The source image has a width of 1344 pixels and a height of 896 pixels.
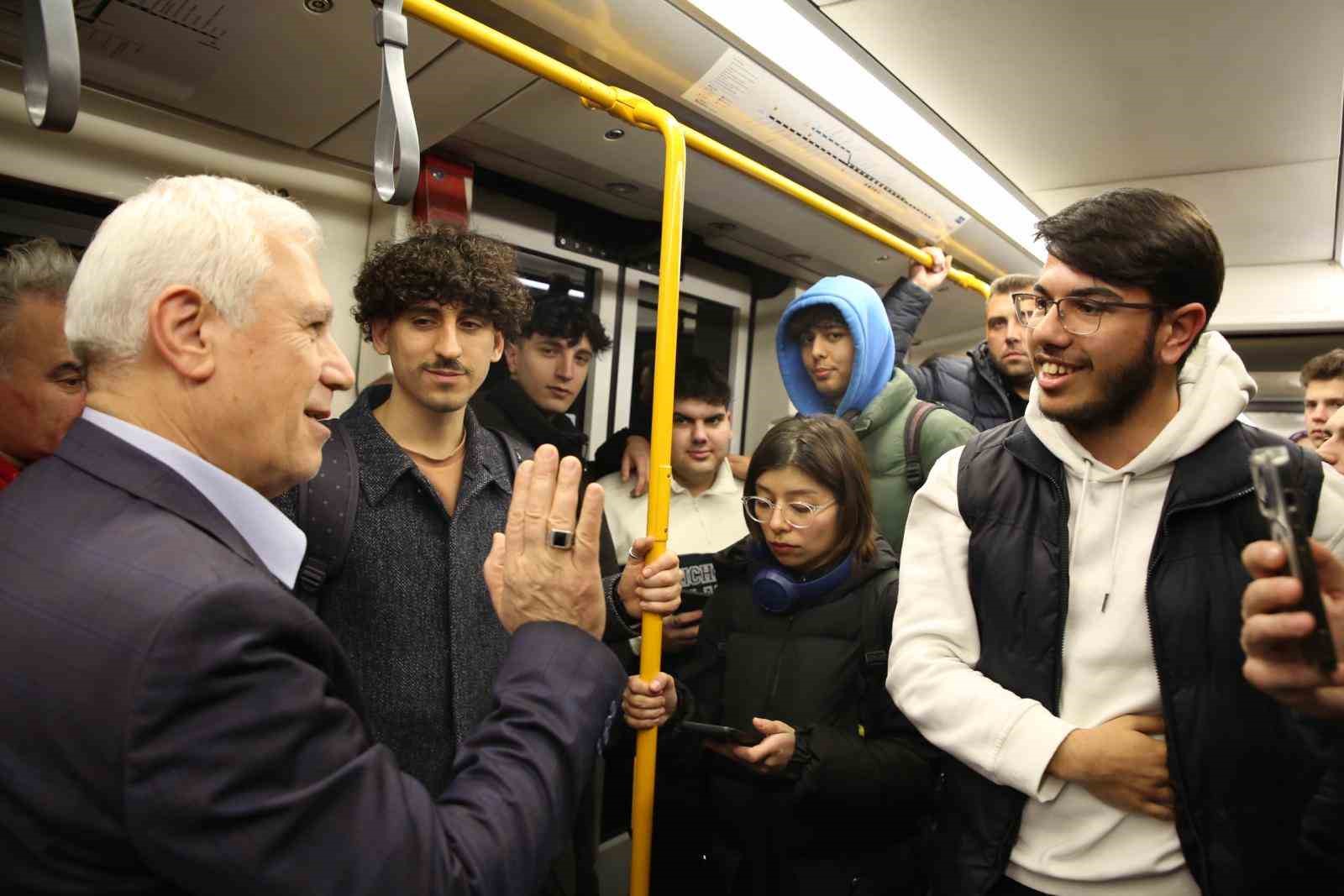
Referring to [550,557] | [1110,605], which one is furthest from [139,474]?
[1110,605]

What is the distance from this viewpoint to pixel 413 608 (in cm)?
162

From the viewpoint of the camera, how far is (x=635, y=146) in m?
2.47

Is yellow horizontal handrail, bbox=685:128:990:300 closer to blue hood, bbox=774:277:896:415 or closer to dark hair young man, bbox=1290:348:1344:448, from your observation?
blue hood, bbox=774:277:896:415

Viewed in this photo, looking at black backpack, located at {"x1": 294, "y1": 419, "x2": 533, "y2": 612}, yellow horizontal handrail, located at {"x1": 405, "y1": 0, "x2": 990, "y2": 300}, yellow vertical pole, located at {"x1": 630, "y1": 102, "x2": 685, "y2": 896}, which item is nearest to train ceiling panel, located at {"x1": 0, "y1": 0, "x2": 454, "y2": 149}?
yellow horizontal handrail, located at {"x1": 405, "y1": 0, "x2": 990, "y2": 300}

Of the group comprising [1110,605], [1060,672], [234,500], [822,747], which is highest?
[234,500]

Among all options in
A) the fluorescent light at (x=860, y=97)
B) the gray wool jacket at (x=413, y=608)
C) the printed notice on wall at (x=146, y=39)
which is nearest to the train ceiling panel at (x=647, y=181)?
the fluorescent light at (x=860, y=97)

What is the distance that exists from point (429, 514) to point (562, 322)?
132 cm

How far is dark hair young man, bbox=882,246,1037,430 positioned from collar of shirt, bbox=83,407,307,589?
262 centimetres

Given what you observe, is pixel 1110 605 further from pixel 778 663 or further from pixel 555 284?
pixel 555 284

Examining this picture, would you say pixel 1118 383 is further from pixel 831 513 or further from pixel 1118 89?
pixel 1118 89

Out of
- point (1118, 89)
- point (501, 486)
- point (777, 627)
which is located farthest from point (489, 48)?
point (1118, 89)

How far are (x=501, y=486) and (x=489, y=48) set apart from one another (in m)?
0.91

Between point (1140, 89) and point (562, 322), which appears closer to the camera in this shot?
point (1140, 89)

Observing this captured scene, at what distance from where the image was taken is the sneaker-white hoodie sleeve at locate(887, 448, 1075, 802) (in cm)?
125
